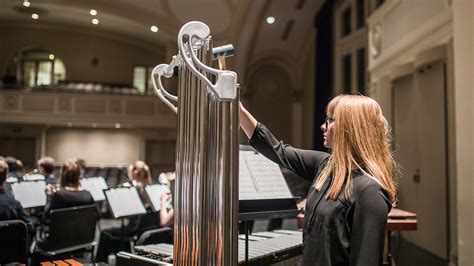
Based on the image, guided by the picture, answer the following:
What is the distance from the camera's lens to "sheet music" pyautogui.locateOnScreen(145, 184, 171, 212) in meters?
4.39

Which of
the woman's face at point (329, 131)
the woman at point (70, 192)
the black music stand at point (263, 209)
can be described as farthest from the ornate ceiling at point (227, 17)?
the woman's face at point (329, 131)

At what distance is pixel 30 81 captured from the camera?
674 inches

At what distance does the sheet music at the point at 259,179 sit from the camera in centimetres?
215

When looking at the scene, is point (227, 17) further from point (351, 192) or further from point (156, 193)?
point (351, 192)

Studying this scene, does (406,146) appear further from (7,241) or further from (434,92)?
(7,241)

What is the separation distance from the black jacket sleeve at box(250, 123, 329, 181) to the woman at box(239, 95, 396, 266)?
0.19 metres

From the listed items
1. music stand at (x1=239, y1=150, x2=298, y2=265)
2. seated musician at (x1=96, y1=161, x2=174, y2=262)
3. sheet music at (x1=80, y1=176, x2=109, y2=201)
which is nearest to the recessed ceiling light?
sheet music at (x1=80, y1=176, x2=109, y2=201)

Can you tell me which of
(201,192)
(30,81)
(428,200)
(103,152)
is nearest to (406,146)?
(428,200)

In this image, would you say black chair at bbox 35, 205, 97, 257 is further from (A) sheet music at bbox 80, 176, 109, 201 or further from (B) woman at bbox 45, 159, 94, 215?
(A) sheet music at bbox 80, 176, 109, 201

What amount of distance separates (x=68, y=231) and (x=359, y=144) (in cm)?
320

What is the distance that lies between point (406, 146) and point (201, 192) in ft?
20.1

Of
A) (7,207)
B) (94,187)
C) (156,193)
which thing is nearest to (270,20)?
(94,187)

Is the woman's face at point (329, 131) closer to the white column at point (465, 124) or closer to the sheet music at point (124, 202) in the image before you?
the white column at point (465, 124)

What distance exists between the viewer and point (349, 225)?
1401mm
